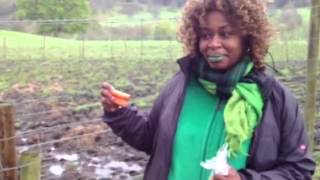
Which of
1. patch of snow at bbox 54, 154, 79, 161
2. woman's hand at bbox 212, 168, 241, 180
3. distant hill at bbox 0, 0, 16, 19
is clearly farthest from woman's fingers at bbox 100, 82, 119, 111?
distant hill at bbox 0, 0, 16, 19

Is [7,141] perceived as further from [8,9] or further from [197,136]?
A: [8,9]

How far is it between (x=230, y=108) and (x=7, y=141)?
1.28 meters

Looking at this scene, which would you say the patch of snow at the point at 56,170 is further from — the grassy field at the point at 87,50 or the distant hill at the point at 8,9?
the distant hill at the point at 8,9

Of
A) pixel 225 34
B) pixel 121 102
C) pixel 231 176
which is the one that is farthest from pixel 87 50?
pixel 231 176

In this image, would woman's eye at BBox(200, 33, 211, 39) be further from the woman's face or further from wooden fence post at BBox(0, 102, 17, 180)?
wooden fence post at BBox(0, 102, 17, 180)

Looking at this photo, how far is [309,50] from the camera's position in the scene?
169 inches

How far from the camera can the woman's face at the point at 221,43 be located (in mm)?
1995

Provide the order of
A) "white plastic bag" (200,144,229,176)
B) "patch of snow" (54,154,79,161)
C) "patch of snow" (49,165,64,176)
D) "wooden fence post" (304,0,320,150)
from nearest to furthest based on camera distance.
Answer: "white plastic bag" (200,144,229,176)
"wooden fence post" (304,0,320,150)
"patch of snow" (49,165,64,176)
"patch of snow" (54,154,79,161)

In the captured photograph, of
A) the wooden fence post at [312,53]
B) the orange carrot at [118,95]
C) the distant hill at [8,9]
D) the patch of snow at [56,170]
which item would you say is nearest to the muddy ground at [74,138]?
the patch of snow at [56,170]

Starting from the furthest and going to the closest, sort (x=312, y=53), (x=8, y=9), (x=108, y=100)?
(x=8, y=9), (x=312, y=53), (x=108, y=100)

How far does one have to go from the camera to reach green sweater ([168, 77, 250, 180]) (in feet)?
6.50

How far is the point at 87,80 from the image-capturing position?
978cm

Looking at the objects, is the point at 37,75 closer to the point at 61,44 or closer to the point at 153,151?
the point at 61,44

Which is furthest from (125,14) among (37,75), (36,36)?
(37,75)
